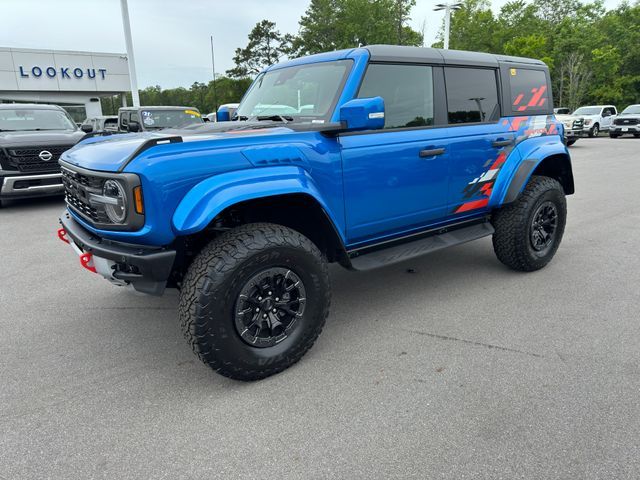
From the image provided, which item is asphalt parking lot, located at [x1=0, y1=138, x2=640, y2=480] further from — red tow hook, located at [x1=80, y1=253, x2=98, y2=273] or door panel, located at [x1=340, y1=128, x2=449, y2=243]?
door panel, located at [x1=340, y1=128, x2=449, y2=243]

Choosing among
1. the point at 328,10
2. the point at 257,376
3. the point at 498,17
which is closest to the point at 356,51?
the point at 257,376

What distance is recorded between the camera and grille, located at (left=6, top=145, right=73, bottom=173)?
7223 mm

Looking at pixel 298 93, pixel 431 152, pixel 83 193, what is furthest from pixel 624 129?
pixel 83 193

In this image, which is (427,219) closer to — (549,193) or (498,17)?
(549,193)

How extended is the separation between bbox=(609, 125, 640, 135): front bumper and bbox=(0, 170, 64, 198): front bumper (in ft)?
79.1

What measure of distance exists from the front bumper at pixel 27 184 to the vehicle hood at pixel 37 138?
0.48 metres

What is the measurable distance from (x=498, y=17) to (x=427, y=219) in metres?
50.0

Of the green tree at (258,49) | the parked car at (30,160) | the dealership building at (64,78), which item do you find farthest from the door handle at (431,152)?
the green tree at (258,49)

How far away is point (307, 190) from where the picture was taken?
2.62 metres

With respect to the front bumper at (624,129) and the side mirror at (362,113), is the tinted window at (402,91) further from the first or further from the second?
the front bumper at (624,129)

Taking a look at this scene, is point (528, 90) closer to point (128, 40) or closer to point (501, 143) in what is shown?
point (501, 143)

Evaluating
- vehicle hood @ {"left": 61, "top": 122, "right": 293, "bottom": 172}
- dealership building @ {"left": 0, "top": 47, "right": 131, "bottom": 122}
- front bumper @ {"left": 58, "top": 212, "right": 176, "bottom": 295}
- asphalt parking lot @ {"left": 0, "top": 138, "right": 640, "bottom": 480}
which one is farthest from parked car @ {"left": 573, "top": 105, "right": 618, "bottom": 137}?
dealership building @ {"left": 0, "top": 47, "right": 131, "bottom": 122}

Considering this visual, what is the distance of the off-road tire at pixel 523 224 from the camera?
3.99 m

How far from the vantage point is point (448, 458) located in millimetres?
2023
